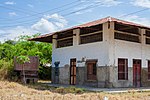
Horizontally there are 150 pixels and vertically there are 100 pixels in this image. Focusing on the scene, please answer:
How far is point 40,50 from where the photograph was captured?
28.9 metres

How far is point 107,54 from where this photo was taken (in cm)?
1747

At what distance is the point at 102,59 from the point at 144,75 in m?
4.44

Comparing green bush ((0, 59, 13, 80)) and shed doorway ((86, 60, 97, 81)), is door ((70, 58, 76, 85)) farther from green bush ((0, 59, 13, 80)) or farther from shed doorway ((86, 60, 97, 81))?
green bush ((0, 59, 13, 80))

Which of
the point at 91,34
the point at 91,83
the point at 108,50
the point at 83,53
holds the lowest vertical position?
the point at 91,83

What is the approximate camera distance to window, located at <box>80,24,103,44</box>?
1862 centimetres

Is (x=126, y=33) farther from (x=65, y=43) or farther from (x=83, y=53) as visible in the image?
(x=65, y=43)

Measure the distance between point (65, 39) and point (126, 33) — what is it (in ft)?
19.1

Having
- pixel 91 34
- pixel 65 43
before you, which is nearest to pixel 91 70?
pixel 91 34

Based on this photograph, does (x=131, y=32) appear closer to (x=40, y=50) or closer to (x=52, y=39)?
(x=52, y=39)

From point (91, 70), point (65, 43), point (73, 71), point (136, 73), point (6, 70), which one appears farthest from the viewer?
point (65, 43)

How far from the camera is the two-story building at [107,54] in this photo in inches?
693

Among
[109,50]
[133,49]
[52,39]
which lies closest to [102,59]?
[109,50]

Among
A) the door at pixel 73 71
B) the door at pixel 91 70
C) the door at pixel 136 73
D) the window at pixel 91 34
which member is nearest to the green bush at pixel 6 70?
the door at pixel 73 71

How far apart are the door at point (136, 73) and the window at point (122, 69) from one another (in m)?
0.99
